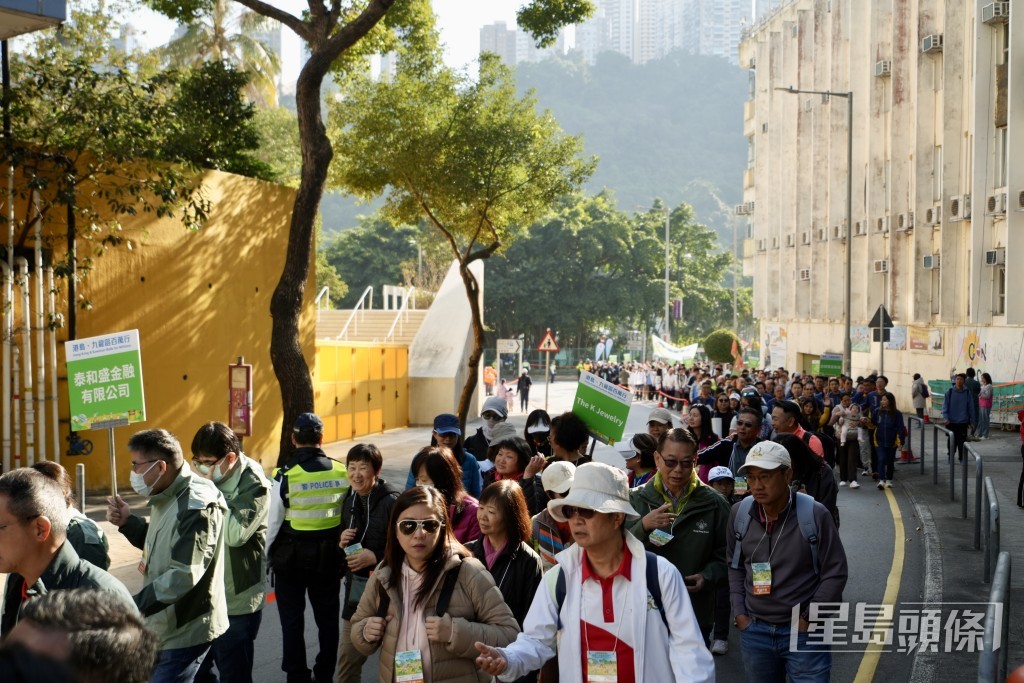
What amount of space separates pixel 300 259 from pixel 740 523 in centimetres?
Answer: 1297

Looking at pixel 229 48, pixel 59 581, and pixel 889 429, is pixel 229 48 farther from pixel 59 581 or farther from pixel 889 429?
pixel 59 581

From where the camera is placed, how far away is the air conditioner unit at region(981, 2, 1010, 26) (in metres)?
30.0

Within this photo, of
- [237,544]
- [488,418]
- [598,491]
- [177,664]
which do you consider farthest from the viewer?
[488,418]

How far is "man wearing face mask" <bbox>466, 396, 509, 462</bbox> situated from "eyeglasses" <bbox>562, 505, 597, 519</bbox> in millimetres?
6116

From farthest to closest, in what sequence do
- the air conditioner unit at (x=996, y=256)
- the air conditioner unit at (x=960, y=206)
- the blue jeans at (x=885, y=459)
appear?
the air conditioner unit at (x=960, y=206)
the air conditioner unit at (x=996, y=256)
the blue jeans at (x=885, y=459)

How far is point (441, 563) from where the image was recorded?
16.0 feet

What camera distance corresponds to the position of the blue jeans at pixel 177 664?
5.64m

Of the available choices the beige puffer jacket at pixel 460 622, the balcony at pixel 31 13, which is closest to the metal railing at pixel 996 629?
the beige puffer jacket at pixel 460 622

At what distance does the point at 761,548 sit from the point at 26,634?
4.16 meters

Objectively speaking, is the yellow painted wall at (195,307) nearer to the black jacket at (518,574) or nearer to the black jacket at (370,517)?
the black jacket at (370,517)

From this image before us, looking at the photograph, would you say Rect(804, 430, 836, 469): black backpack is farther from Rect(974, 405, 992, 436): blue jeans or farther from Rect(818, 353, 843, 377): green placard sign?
Rect(818, 353, 843, 377): green placard sign

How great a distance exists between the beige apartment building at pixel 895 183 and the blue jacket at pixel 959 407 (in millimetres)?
7116

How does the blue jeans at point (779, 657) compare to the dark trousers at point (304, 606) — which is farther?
the dark trousers at point (304, 606)

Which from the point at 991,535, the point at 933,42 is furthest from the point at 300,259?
the point at 933,42
